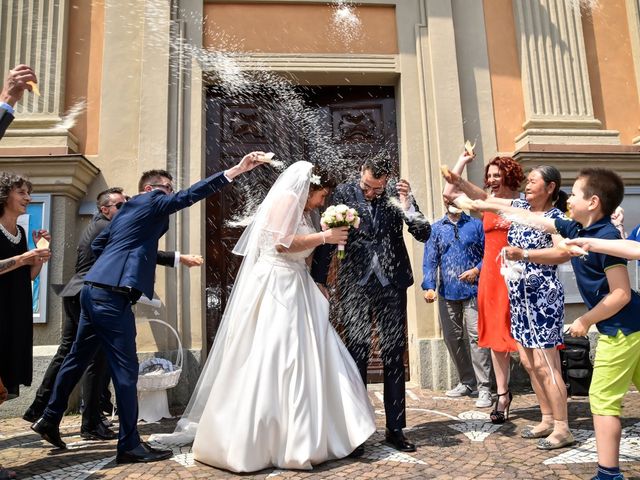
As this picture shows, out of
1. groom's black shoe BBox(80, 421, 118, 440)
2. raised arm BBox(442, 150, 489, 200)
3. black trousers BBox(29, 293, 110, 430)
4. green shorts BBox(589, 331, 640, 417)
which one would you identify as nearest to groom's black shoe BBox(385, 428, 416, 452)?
green shorts BBox(589, 331, 640, 417)

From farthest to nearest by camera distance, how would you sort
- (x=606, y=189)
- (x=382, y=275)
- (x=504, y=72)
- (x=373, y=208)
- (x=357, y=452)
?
(x=504, y=72)
(x=373, y=208)
(x=382, y=275)
(x=357, y=452)
(x=606, y=189)

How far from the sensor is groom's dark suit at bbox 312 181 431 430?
12.8ft

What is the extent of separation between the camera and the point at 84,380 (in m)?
4.73

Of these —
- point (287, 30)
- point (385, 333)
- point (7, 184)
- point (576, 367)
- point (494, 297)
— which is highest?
point (287, 30)

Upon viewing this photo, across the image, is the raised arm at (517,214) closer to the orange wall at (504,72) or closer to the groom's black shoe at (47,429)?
the groom's black shoe at (47,429)

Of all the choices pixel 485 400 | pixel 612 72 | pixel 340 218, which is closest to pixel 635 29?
pixel 612 72

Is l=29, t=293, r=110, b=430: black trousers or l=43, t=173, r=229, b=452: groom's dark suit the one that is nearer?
l=43, t=173, r=229, b=452: groom's dark suit

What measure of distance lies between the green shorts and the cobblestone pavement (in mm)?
598

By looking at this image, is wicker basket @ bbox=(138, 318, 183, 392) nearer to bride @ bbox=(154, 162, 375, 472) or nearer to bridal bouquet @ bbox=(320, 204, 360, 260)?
bride @ bbox=(154, 162, 375, 472)

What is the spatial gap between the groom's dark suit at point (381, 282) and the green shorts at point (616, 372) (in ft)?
4.35

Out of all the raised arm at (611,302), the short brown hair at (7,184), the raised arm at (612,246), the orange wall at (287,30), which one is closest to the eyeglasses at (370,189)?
the raised arm at (612,246)

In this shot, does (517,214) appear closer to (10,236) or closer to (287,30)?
(10,236)

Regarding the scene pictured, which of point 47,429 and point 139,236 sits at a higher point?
point 139,236

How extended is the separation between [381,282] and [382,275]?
0.17 ft
